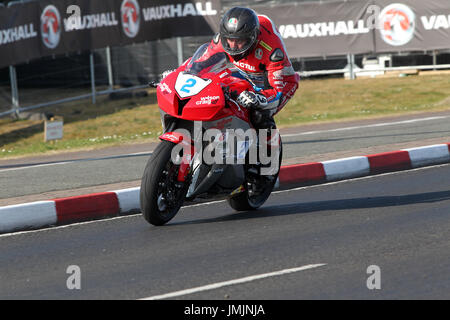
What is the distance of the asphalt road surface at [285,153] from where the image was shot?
10227mm

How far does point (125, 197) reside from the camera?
8.71 metres

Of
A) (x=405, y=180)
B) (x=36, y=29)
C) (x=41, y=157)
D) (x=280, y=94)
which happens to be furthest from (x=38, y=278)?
(x=36, y=29)

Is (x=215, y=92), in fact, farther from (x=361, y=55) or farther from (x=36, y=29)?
(x=361, y=55)

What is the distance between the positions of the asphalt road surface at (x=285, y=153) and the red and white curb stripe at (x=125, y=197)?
543 mm

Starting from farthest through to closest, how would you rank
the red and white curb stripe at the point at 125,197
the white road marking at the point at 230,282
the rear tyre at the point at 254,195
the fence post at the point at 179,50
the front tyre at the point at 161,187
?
the fence post at the point at 179,50, the rear tyre at the point at 254,195, the red and white curb stripe at the point at 125,197, the front tyre at the point at 161,187, the white road marking at the point at 230,282

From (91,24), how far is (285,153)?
1153 cm

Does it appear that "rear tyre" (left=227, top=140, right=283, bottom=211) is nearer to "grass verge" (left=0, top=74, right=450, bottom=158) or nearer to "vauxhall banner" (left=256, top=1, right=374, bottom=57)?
"grass verge" (left=0, top=74, right=450, bottom=158)

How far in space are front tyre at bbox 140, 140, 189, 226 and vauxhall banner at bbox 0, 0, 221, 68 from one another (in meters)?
13.3

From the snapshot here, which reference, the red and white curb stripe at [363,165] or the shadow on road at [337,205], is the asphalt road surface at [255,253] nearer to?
the shadow on road at [337,205]

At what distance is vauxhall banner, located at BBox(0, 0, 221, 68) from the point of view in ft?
66.0

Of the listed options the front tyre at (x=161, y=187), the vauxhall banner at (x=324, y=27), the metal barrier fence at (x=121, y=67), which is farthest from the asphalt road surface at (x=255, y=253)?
the metal barrier fence at (x=121, y=67)

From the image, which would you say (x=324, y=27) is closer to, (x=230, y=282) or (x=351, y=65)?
(x=351, y=65)

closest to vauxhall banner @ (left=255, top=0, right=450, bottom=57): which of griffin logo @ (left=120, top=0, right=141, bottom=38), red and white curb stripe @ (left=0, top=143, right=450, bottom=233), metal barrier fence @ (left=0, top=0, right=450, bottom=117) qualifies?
metal barrier fence @ (left=0, top=0, right=450, bottom=117)

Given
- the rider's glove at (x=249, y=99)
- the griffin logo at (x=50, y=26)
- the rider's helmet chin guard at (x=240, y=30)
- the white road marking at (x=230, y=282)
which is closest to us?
the white road marking at (x=230, y=282)
